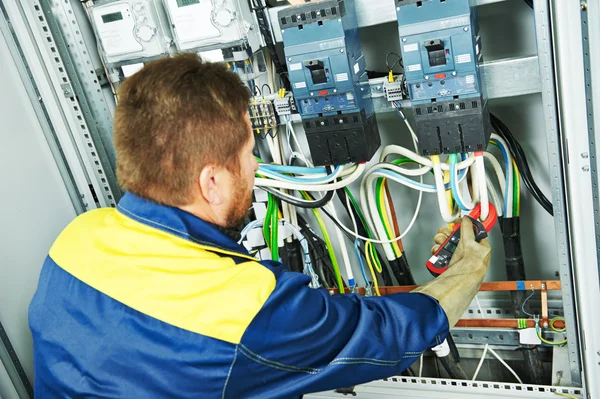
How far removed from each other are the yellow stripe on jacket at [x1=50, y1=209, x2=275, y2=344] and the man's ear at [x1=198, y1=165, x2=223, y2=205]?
0.11 meters

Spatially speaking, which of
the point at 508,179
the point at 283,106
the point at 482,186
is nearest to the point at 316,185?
the point at 283,106

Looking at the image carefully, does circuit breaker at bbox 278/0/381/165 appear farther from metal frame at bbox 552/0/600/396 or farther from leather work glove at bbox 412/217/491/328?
metal frame at bbox 552/0/600/396

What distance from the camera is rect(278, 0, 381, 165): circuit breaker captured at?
4.97 ft

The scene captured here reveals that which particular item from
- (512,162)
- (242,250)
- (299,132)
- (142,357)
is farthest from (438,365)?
(142,357)

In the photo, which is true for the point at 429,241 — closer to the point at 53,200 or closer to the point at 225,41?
the point at 225,41

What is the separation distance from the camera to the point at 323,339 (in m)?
1.19

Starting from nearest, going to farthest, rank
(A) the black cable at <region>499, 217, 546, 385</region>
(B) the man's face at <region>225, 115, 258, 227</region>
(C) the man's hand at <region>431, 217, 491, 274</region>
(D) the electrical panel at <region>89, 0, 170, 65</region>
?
(B) the man's face at <region>225, 115, 258, 227</region> < (C) the man's hand at <region>431, 217, 491, 274</region> < (D) the electrical panel at <region>89, 0, 170, 65</region> < (A) the black cable at <region>499, 217, 546, 385</region>

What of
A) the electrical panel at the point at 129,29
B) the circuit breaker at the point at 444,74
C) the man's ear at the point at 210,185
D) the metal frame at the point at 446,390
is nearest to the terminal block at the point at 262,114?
the electrical panel at the point at 129,29

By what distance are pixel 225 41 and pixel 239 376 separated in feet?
3.26

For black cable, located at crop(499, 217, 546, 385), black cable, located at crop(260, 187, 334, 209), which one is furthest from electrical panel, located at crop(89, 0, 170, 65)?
black cable, located at crop(499, 217, 546, 385)

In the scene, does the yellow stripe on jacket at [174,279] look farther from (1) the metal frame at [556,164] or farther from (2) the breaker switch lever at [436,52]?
(1) the metal frame at [556,164]

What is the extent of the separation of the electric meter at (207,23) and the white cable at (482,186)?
75 cm

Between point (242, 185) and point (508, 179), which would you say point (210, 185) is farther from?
point (508, 179)

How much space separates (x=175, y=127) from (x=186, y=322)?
38cm
